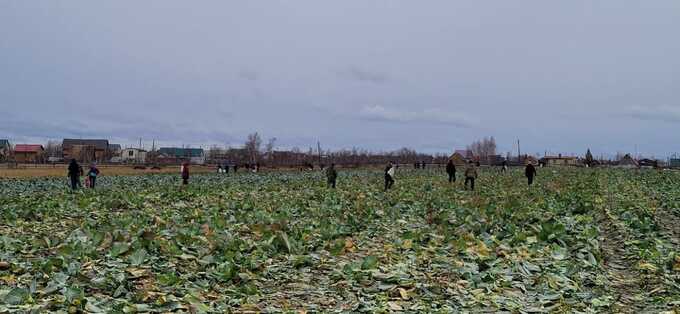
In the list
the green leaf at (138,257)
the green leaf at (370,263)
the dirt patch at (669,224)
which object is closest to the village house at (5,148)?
the green leaf at (138,257)

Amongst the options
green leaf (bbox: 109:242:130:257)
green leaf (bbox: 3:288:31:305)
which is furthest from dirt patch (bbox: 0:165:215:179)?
green leaf (bbox: 3:288:31:305)

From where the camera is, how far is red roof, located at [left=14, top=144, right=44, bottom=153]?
400 ft

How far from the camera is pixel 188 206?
19.4 m

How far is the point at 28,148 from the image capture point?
411 feet

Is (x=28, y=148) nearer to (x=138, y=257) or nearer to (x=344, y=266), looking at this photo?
(x=138, y=257)

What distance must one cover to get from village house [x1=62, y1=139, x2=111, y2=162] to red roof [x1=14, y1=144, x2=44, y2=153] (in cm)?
587

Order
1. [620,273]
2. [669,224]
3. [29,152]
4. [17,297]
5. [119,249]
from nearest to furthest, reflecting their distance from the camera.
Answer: [17,297], [620,273], [119,249], [669,224], [29,152]

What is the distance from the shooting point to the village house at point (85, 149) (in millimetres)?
119312

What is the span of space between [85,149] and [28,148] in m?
17.6

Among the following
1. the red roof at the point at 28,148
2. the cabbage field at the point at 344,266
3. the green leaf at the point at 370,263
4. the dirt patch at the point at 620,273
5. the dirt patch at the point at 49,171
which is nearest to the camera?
the cabbage field at the point at 344,266

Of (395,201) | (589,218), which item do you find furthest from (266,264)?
(395,201)

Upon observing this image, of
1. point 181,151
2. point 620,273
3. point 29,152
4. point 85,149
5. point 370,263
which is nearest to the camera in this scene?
point 370,263

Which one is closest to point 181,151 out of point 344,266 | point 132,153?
point 132,153

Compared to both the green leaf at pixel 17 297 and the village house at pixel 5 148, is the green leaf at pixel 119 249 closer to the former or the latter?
the green leaf at pixel 17 297
